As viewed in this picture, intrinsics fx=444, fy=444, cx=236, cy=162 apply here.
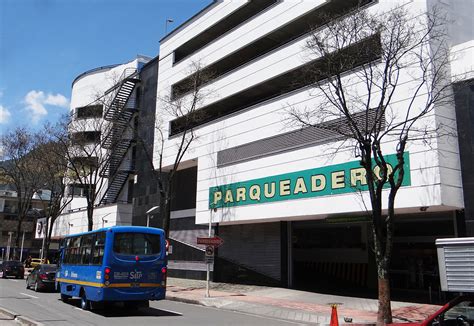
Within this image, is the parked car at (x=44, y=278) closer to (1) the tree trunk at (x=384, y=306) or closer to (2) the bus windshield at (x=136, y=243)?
(2) the bus windshield at (x=136, y=243)

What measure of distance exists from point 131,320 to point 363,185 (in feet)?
34.8

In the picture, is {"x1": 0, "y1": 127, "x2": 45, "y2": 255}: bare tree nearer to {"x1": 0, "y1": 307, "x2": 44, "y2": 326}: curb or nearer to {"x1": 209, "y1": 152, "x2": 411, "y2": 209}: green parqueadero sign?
{"x1": 209, "y1": 152, "x2": 411, "y2": 209}: green parqueadero sign

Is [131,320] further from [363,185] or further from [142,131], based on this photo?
[142,131]

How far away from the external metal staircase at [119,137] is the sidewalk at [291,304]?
1763cm

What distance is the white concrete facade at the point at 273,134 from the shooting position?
16.9 meters

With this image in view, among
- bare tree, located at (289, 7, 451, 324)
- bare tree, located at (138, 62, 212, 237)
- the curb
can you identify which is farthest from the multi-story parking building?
the curb

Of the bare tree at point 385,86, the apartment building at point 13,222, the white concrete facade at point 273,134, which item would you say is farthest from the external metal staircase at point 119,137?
the apartment building at point 13,222

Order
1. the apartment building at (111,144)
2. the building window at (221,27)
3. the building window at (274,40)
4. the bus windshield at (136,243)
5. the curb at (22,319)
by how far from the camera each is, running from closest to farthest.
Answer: the curb at (22,319), the bus windshield at (136,243), the building window at (274,40), the building window at (221,27), the apartment building at (111,144)

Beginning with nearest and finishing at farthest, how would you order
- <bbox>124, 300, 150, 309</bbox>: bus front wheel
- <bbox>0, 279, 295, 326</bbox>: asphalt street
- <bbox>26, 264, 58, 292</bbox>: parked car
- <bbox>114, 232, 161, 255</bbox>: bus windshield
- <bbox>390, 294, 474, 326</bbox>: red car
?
<bbox>390, 294, 474, 326</bbox>: red car, <bbox>0, 279, 295, 326</bbox>: asphalt street, <bbox>114, 232, 161, 255</bbox>: bus windshield, <bbox>124, 300, 150, 309</bbox>: bus front wheel, <bbox>26, 264, 58, 292</bbox>: parked car

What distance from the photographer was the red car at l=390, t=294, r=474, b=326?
19.3 ft

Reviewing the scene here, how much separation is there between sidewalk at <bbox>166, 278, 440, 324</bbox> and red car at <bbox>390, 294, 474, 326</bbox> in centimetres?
887

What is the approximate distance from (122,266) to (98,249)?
3.91 ft

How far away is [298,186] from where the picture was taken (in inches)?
851

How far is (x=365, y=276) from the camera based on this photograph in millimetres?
25906
